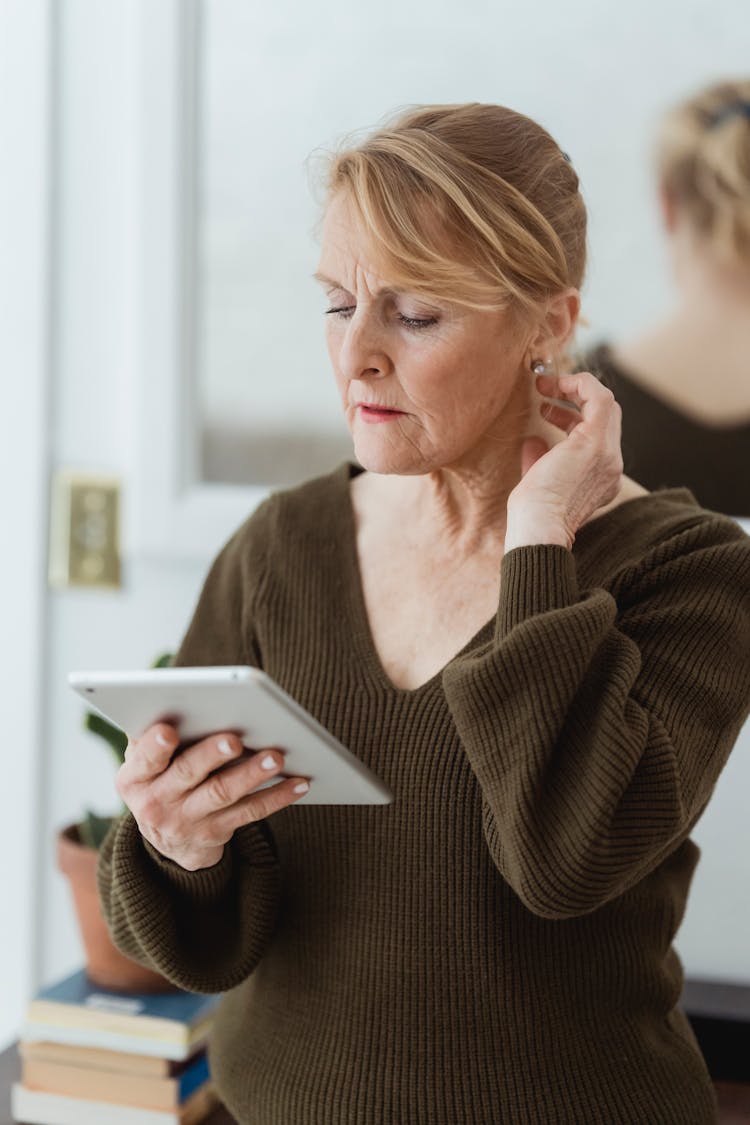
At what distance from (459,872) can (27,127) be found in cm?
119

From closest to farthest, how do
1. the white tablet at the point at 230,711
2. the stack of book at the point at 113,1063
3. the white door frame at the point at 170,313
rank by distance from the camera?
the white tablet at the point at 230,711
the stack of book at the point at 113,1063
the white door frame at the point at 170,313

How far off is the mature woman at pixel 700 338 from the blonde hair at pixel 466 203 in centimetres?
41

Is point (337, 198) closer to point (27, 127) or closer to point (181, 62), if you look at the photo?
point (181, 62)

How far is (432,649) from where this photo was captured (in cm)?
124

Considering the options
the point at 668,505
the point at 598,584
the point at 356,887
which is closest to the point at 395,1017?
the point at 356,887

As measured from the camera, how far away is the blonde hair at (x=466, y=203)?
109cm

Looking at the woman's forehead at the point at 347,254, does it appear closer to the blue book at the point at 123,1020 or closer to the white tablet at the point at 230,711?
the white tablet at the point at 230,711

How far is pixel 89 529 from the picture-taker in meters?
1.80

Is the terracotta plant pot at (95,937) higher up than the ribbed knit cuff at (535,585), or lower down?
lower down

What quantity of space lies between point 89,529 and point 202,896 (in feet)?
2.40

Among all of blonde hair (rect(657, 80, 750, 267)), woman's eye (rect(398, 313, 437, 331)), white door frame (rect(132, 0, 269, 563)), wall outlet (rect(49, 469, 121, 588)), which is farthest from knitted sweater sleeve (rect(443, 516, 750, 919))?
wall outlet (rect(49, 469, 121, 588))

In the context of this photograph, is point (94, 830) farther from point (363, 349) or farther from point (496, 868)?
point (363, 349)

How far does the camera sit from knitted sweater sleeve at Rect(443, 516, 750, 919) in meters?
1.02

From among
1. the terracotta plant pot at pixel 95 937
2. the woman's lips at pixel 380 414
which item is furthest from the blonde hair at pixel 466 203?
the terracotta plant pot at pixel 95 937
